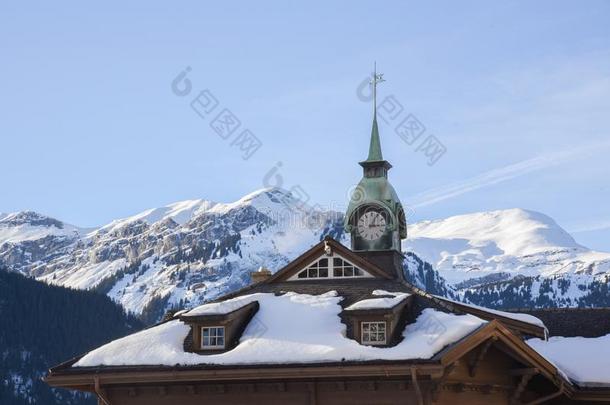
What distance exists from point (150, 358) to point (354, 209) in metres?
12.8

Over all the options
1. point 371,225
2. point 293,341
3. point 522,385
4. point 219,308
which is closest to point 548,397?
point 522,385

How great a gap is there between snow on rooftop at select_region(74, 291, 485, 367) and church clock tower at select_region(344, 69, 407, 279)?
678 cm

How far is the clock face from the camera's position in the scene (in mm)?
40609

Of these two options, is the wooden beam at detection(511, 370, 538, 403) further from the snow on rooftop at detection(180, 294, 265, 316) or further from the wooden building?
the snow on rooftop at detection(180, 294, 265, 316)

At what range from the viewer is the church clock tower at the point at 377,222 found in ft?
132

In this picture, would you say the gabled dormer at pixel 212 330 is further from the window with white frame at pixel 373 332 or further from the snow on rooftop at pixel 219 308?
the window with white frame at pixel 373 332

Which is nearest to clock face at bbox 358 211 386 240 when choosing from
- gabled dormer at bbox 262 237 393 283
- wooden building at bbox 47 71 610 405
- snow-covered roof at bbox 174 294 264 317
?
gabled dormer at bbox 262 237 393 283

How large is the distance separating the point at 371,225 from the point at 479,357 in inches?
458

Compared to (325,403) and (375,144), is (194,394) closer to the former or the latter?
(325,403)

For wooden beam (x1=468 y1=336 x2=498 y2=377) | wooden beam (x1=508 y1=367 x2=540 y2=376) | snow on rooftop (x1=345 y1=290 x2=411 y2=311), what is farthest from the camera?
wooden beam (x1=508 y1=367 x2=540 y2=376)

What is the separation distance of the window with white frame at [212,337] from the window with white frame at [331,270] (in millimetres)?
6035

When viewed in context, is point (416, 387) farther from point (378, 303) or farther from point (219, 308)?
point (219, 308)

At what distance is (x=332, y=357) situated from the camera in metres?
28.9

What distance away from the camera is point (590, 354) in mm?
37562
